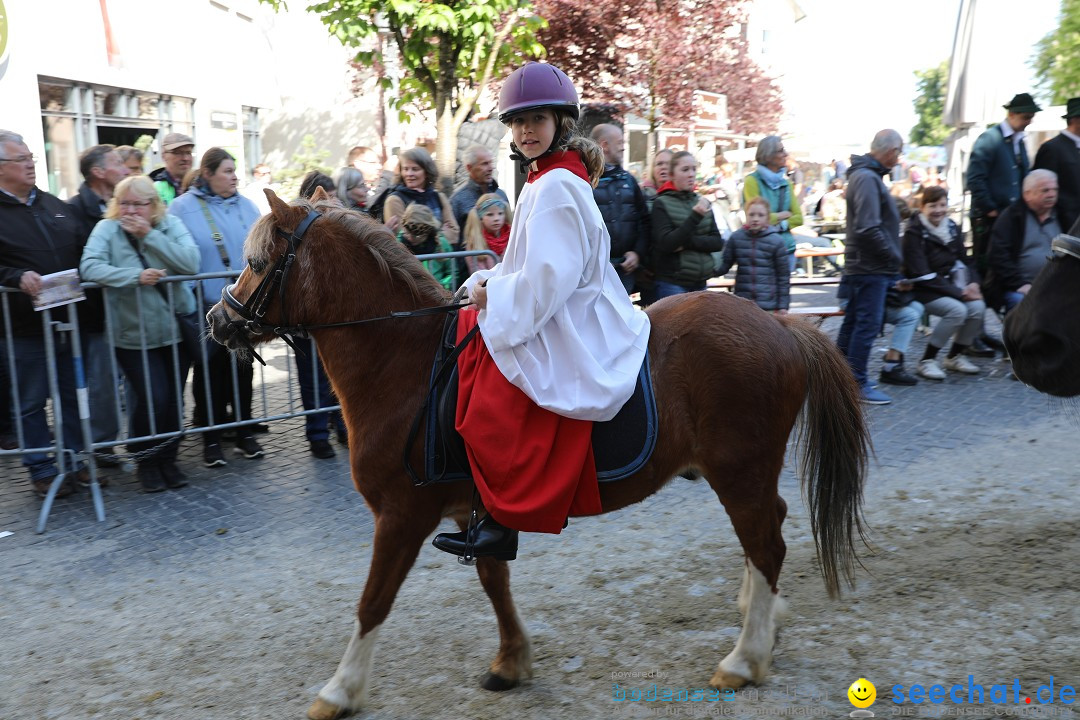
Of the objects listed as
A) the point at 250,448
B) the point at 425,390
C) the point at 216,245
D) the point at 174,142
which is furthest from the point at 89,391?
the point at 425,390

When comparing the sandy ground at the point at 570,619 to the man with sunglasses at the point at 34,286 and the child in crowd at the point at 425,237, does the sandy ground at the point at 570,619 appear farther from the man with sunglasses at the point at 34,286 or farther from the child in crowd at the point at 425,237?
the child in crowd at the point at 425,237

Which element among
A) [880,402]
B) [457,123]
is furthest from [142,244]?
[457,123]

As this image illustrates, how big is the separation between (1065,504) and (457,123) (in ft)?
37.2

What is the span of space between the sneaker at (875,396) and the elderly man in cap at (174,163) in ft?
20.7

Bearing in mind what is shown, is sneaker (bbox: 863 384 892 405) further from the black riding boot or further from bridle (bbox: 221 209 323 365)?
bridle (bbox: 221 209 323 365)

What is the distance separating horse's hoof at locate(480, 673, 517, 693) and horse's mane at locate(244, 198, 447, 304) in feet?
5.20

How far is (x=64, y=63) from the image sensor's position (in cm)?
1259

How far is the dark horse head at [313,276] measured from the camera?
370 cm

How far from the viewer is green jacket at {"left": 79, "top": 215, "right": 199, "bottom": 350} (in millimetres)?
6113

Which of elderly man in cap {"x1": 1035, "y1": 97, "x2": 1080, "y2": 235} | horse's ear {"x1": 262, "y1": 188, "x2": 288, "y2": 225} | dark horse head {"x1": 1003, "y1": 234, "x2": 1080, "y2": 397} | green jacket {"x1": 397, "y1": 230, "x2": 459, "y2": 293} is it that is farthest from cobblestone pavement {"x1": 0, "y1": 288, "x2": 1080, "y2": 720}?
elderly man in cap {"x1": 1035, "y1": 97, "x2": 1080, "y2": 235}

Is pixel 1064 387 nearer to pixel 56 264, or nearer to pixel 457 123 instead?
pixel 56 264

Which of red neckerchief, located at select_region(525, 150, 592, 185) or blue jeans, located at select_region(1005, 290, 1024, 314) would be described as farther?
blue jeans, located at select_region(1005, 290, 1024, 314)

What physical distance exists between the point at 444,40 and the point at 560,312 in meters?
11.7

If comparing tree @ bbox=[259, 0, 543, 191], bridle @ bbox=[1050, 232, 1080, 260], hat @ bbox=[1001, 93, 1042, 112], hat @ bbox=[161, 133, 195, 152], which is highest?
tree @ bbox=[259, 0, 543, 191]
